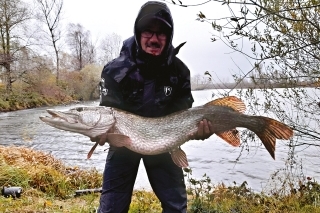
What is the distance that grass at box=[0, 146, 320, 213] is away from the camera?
3.99 metres

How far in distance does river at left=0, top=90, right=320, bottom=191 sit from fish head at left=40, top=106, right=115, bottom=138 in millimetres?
2495

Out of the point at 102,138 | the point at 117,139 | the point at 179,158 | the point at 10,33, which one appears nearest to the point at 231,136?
the point at 179,158

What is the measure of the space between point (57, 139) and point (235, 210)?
380 inches

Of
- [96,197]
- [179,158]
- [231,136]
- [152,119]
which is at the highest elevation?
[152,119]

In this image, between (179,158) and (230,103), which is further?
(230,103)

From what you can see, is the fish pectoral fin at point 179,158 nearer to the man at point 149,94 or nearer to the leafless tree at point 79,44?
the man at point 149,94

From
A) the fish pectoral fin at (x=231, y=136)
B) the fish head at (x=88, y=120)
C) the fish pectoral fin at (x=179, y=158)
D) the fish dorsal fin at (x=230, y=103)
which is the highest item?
the fish dorsal fin at (x=230, y=103)

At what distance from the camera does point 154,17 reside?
256 centimetres

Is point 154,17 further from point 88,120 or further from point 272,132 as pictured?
point 272,132

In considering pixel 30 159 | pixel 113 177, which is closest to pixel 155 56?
pixel 113 177

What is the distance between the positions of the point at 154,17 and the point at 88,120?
99 cm

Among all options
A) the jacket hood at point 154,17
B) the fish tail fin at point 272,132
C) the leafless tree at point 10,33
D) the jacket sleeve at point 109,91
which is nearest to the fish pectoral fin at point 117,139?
the jacket sleeve at point 109,91

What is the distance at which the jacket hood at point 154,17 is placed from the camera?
2.57 m

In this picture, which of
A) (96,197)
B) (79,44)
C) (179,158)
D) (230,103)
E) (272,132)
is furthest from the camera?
(79,44)
